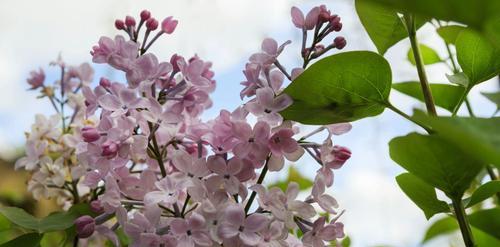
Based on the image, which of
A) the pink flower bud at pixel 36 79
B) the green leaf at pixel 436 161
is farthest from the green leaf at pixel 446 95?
the pink flower bud at pixel 36 79

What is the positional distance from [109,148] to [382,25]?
205mm

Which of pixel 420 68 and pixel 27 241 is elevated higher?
pixel 420 68

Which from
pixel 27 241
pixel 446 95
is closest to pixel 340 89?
pixel 446 95

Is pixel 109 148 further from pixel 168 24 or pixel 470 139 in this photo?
pixel 470 139

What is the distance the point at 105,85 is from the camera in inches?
15.8

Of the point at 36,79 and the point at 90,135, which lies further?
the point at 36,79

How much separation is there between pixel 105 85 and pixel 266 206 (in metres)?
0.15

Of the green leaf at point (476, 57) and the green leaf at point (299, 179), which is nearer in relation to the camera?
the green leaf at point (476, 57)

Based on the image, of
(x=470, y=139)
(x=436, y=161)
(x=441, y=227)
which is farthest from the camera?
(x=441, y=227)

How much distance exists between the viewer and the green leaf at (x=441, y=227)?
583mm

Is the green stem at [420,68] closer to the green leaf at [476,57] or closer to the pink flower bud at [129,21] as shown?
the green leaf at [476,57]

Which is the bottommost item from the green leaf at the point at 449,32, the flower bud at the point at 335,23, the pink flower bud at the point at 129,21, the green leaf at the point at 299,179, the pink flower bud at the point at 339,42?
the green leaf at the point at 299,179

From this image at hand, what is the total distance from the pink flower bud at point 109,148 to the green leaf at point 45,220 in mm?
96

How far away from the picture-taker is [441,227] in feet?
1.93
